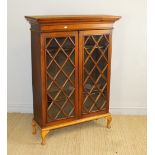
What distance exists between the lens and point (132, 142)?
2.55m

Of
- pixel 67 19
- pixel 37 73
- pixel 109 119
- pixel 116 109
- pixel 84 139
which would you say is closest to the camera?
pixel 67 19

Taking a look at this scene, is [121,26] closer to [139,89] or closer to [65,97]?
[139,89]

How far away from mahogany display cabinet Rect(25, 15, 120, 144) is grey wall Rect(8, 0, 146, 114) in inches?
17.4

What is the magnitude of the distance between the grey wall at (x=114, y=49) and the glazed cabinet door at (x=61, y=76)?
2.20 ft

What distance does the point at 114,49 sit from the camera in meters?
3.09

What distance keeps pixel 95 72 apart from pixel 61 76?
0.37m

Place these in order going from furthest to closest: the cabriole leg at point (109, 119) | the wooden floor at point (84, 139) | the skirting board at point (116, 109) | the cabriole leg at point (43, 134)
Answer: the skirting board at point (116, 109) → the cabriole leg at point (109, 119) → the cabriole leg at point (43, 134) → the wooden floor at point (84, 139)

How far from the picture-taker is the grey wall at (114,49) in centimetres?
299

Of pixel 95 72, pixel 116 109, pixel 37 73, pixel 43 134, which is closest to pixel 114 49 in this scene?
pixel 95 72

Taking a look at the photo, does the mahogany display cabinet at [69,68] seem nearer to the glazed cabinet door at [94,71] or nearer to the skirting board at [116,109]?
the glazed cabinet door at [94,71]

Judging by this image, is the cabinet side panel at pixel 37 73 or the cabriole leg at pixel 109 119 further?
the cabriole leg at pixel 109 119

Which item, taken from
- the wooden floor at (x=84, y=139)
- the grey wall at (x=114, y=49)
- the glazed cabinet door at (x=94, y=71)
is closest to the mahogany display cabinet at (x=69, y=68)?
the glazed cabinet door at (x=94, y=71)

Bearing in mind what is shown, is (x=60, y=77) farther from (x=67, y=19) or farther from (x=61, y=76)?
(x=67, y=19)
